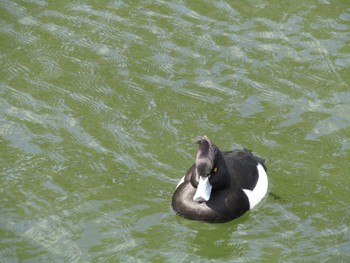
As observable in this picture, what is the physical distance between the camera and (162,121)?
421 inches

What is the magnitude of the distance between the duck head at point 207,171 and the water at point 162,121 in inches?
15.9

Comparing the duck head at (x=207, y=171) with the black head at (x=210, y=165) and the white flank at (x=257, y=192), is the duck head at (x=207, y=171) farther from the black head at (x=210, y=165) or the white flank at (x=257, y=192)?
the white flank at (x=257, y=192)

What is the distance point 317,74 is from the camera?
11.9m

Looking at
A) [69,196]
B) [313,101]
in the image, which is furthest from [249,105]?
[69,196]

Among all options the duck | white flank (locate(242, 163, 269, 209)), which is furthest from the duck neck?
white flank (locate(242, 163, 269, 209))

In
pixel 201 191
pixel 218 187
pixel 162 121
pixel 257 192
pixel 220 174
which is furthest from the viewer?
pixel 162 121

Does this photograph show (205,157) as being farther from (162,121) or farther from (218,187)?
(162,121)

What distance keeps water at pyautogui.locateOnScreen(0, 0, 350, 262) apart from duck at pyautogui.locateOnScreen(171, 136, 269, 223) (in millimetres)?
131

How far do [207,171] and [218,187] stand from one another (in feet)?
1.45

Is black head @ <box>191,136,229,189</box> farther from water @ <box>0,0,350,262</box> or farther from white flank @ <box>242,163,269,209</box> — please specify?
water @ <box>0,0,350,262</box>

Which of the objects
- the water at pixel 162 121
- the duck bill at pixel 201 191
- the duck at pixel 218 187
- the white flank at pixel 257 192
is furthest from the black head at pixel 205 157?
the white flank at pixel 257 192

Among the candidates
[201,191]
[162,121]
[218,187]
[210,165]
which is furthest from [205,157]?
[162,121]

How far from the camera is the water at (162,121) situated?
8.77m

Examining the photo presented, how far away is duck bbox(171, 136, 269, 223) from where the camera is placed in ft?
29.3
